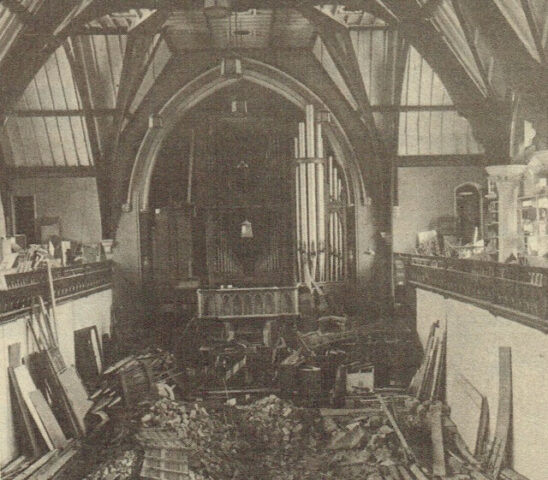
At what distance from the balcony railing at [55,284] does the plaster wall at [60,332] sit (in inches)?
7.3

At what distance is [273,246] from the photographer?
17312mm

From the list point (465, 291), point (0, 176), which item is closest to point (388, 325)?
point (465, 291)

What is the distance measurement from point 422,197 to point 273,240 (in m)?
4.17

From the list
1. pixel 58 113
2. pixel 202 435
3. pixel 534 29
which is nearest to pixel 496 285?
pixel 534 29

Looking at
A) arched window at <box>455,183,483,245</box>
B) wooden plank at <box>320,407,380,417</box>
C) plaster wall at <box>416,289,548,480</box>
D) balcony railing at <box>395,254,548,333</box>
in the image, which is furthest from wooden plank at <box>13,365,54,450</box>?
arched window at <box>455,183,483,245</box>

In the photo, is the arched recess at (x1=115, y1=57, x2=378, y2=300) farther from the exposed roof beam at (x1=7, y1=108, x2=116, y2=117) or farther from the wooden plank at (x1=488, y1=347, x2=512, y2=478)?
the wooden plank at (x1=488, y1=347, x2=512, y2=478)

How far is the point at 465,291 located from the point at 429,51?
4000 mm

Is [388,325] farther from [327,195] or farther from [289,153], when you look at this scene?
[289,153]

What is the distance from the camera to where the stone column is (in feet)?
38.8

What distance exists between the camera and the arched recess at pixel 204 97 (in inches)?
692

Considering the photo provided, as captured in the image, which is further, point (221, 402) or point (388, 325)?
point (388, 325)

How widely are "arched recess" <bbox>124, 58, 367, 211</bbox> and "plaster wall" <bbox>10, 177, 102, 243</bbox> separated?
99cm

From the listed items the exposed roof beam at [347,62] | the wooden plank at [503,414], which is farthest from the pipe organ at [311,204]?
the wooden plank at [503,414]

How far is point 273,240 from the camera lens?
17.3 metres
